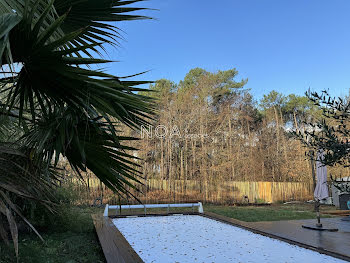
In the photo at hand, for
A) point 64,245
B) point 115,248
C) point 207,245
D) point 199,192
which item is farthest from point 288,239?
point 199,192

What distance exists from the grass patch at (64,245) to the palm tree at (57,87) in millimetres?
1430

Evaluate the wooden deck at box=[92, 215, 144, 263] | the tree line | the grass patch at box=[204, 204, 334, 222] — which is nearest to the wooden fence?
the tree line

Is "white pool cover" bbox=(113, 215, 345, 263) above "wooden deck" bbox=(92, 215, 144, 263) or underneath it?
underneath

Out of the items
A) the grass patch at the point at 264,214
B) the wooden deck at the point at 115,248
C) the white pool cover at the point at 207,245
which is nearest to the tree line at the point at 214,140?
the grass patch at the point at 264,214

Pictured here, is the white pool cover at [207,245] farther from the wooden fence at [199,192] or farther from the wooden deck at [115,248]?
the wooden fence at [199,192]

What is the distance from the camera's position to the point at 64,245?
4312 mm

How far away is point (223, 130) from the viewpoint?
47.9 feet

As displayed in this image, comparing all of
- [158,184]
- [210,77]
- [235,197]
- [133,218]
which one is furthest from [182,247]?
[210,77]

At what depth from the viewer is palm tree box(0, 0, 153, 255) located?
4.25 ft

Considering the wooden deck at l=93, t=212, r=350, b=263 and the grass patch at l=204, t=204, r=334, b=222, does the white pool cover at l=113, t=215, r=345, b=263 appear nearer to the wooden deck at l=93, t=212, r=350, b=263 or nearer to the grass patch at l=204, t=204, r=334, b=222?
the wooden deck at l=93, t=212, r=350, b=263

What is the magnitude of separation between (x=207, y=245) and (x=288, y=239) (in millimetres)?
1334

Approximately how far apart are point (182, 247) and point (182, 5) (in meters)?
9.53

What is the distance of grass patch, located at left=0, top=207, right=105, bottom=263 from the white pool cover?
0.70 m

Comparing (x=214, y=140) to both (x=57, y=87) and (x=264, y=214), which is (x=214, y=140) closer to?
(x=264, y=214)
